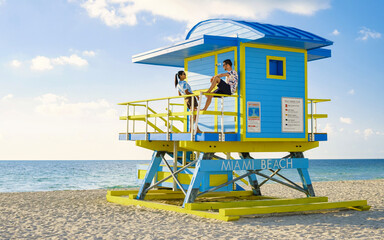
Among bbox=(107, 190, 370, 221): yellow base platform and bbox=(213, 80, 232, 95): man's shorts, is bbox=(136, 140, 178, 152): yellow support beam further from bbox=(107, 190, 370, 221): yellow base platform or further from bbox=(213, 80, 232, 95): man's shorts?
bbox=(213, 80, 232, 95): man's shorts

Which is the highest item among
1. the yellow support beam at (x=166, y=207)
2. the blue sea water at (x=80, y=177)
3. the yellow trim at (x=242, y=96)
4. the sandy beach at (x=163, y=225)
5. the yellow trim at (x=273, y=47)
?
the yellow trim at (x=273, y=47)

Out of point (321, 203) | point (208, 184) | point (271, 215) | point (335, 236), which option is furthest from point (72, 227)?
point (321, 203)

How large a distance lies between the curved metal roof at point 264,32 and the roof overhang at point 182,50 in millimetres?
489

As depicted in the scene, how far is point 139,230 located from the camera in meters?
10.8

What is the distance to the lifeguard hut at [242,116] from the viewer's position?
41.7ft

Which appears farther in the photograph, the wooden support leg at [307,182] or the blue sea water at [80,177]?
the blue sea water at [80,177]

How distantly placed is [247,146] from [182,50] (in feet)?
10.9

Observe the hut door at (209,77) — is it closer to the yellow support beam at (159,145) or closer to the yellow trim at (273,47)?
the yellow trim at (273,47)

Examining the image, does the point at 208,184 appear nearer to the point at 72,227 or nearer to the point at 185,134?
the point at 185,134

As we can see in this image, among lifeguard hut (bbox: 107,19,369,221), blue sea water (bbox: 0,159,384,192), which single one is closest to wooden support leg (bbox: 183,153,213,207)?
lifeguard hut (bbox: 107,19,369,221)

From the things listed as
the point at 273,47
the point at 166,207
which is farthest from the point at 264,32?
the point at 166,207

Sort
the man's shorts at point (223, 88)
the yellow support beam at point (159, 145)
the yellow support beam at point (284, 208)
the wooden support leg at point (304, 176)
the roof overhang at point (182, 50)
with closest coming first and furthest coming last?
the yellow support beam at point (284, 208) → the man's shorts at point (223, 88) → the roof overhang at point (182, 50) → the wooden support leg at point (304, 176) → the yellow support beam at point (159, 145)

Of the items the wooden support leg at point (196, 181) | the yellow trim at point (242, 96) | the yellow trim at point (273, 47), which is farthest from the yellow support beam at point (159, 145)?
the yellow trim at point (273, 47)

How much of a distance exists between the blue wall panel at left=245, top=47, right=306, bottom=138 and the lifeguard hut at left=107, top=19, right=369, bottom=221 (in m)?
0.03
